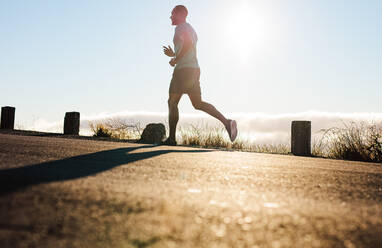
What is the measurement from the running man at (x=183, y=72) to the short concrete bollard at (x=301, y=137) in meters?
1.43

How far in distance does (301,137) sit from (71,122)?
585 cm

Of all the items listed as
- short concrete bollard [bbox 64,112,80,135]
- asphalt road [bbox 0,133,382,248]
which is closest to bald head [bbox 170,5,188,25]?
short concrete bollard [bbox 64,112,80,135]

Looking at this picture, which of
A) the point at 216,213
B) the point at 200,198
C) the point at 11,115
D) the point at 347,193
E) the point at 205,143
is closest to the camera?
the point at 216,213

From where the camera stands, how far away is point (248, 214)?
103cm

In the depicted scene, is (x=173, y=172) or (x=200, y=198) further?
(x=173, y=172)

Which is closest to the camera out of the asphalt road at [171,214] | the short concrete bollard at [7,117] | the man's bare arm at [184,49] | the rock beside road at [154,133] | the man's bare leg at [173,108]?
the asphalt road at [171,214]

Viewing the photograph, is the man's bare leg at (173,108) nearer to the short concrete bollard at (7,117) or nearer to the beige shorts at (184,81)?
the beige shorts at (184,81)

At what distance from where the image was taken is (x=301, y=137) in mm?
6559

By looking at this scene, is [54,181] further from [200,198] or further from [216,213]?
[216,213]

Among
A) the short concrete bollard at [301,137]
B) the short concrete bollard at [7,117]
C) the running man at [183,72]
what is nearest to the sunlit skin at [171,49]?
the running man at [183,72]

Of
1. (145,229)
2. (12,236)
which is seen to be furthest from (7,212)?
(145,229)

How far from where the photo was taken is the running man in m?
5.74

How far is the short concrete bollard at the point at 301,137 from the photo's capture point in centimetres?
653

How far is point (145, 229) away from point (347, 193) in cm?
113
